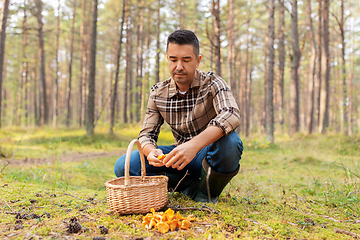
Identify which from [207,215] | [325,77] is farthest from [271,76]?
[207,215]

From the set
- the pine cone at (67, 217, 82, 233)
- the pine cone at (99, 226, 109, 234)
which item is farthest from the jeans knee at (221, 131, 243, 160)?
the pine cone at (67, 217, 82, 233)

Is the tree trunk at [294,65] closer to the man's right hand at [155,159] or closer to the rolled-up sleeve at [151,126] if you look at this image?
the rolled-up sleeve at [151,126]

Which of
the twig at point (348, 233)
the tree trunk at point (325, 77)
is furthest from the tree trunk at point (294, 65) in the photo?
the twig at point (348, 233)

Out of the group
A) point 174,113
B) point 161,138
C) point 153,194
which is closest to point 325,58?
point 161,138

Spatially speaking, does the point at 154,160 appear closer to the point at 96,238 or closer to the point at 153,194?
the point at 153,194

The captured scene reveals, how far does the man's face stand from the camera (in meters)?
2.13

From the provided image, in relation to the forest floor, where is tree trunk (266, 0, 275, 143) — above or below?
above

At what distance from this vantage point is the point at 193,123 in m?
2.40

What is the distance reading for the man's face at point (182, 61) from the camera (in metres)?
2.13

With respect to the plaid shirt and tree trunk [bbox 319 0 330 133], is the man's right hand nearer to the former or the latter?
the plaid shirt

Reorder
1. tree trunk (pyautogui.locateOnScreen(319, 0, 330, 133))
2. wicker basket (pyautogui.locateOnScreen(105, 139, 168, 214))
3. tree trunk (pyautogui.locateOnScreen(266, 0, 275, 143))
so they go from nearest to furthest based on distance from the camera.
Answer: wicker basket (pyautogui.locateOnScreen(105, 139, 168, 214)) < tree trunk (pyautogui.locateOnScreen(266, 0, 275, 143)) < tree trunk (pyautogui.locateOnScreen(319, 0, 330, 133))

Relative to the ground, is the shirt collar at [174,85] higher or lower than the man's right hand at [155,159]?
higher

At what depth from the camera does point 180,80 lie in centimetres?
225

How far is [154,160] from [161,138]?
781cm
